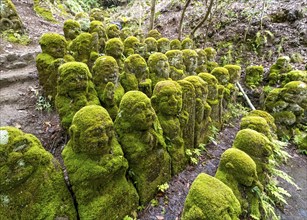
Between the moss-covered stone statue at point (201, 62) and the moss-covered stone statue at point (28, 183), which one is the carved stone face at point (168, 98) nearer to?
the moss-covered stone statue at point (28, 183)

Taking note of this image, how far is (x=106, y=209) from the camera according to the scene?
10.5 ft

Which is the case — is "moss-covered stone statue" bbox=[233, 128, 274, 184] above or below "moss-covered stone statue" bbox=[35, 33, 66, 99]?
below

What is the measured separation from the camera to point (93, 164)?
3.07 m

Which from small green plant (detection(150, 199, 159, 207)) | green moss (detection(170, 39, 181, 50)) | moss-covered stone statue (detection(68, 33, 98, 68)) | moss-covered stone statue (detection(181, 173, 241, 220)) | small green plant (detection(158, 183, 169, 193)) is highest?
moss-covered stone statue (detection(68, 33, 98, 68))

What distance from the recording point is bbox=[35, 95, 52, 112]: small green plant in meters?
5.82

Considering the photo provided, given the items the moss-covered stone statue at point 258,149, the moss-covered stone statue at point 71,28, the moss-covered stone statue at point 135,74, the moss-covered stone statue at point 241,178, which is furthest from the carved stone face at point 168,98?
the moss-covered stone statue at point 71,28

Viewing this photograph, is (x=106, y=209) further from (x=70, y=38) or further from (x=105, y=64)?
(x=70, y=38)

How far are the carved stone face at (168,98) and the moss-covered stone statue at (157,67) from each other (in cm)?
165

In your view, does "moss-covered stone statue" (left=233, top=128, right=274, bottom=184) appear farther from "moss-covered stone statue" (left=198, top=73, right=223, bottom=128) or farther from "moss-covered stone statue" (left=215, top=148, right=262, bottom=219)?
"moss-covered stone statue" (left=198, top=73, right=223, bottom=128)

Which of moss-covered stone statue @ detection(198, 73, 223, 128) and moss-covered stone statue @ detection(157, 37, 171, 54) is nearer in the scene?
moss-covered stone statue @ detection(198, 73, 223, 128)

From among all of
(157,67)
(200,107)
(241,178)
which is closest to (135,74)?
(157,67)

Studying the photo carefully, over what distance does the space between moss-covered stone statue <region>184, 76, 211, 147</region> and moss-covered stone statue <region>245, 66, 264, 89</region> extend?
505 centimetres

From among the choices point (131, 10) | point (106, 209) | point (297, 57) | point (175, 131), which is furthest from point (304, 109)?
point (131, 10)

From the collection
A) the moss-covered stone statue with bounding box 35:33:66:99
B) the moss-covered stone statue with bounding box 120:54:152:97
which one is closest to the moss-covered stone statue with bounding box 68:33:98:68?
the moss-covered stone statue with bounding box 35:33:66:99
